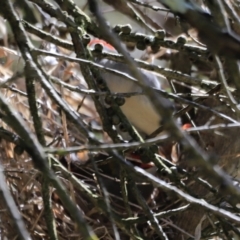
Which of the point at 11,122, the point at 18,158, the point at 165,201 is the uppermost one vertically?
the point at 11,122

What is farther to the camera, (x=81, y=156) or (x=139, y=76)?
(x=81, y=156)

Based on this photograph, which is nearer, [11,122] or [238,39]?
[238,39]

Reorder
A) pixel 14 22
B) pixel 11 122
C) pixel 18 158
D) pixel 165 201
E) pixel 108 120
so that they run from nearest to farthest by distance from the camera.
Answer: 1. pixel 11 122
2. pixel 14 22
3. pixel 108 120
4. pixel 18 158
5. pixel 165 201

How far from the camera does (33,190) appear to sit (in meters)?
1.25

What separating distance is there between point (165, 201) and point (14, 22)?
0.75 metres

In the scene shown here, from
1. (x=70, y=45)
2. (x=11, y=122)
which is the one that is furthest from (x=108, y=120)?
(x=11, y=122)

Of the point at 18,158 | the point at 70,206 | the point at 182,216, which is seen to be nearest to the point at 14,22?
the point at 70,206

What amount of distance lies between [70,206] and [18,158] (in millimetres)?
758

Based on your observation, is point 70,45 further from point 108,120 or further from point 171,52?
point 171,52

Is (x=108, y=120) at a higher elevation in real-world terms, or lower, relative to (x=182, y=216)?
higher

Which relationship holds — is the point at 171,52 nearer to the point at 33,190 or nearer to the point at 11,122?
the point at 33,190

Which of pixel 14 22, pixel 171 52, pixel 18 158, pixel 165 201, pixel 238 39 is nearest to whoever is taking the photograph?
pixel 238 39

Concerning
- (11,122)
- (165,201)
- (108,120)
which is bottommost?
(165,201)

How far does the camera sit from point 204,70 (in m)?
1.74
